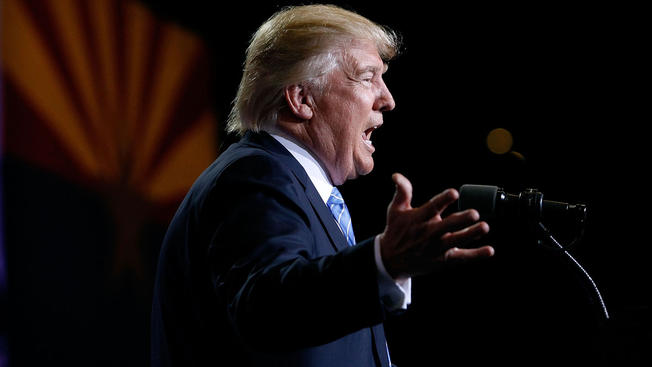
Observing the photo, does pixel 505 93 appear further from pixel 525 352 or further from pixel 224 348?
pixel 224 348

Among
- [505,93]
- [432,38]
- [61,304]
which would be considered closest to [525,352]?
[505,93]

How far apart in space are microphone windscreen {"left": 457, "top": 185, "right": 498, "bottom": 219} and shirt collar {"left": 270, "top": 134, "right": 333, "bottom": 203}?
1.10 feet

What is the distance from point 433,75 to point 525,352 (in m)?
1.69

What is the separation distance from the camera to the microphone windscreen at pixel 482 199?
1.32 meters

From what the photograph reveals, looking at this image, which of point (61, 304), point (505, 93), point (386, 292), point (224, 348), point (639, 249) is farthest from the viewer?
point (505, 93)

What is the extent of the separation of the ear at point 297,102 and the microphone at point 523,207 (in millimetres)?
480

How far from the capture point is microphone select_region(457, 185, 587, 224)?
1.30m

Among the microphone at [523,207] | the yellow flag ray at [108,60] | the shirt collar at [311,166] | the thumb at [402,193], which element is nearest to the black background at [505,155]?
the yellow flag ray at [108,60]

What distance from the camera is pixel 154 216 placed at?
3201 millimetres

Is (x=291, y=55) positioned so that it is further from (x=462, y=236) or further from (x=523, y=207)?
(x=462, y=236)

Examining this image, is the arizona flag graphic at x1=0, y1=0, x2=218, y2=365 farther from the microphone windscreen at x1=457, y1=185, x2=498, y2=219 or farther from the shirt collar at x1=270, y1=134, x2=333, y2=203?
the microphone windscreen at x1=457, y1=185, x2=498, y2=219

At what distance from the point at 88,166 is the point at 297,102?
159 centimetres

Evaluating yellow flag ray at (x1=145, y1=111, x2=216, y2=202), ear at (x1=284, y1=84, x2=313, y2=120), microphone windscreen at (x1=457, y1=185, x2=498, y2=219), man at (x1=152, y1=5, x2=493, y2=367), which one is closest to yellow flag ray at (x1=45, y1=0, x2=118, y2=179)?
yellow flag ray at (x1=145, y1=111, x2=216, y2=202)

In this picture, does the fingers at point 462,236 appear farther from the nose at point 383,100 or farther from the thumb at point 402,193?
the nose at point 383,100
